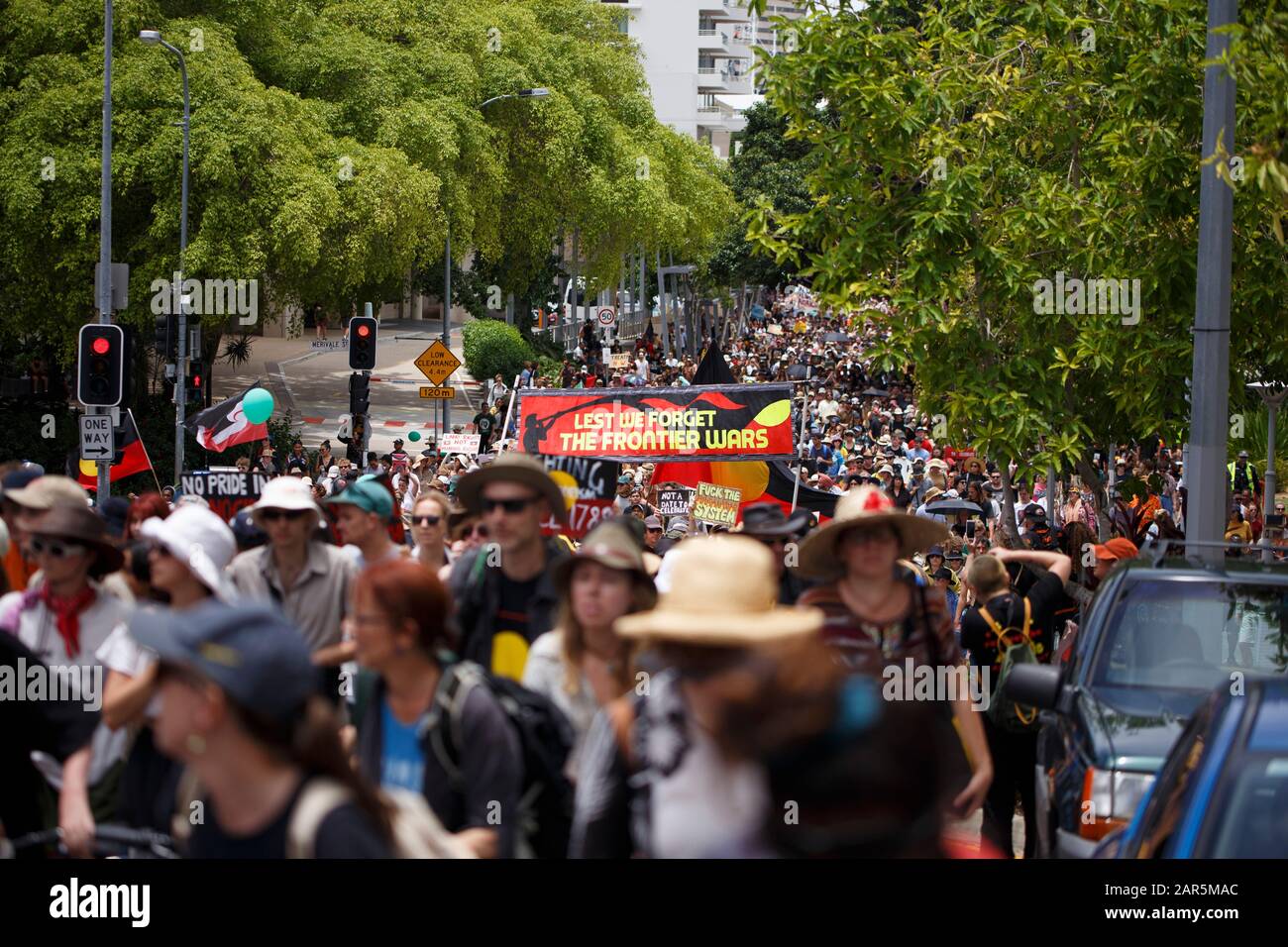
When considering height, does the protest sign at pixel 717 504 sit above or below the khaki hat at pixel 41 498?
below

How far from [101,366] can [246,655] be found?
605 inches

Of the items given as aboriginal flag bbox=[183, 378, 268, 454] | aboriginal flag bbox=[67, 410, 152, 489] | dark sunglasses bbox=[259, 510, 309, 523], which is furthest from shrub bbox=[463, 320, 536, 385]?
dark sunglasses bbox=[259, 510, 309, 523]

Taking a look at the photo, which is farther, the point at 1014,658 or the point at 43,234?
the point at 43,234

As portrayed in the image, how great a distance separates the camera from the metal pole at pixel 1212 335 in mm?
11844

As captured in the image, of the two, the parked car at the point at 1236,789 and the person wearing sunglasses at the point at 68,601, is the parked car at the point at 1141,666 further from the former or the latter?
the person wearing sunglasses at the point at 68,601

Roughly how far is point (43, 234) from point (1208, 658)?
2764 centimetres

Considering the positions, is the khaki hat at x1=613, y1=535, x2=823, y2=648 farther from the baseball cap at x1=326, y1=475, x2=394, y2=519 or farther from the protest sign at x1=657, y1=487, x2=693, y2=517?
the protest sign at x1=657, y1=487, x2=693, y2=517

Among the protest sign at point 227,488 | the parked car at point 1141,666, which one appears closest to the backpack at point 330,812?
the parked car at point 1141,666

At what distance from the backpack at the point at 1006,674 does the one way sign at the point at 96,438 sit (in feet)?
35.3

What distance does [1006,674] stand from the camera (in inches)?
334

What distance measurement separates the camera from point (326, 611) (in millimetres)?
7574

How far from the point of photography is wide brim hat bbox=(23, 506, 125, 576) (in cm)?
644
